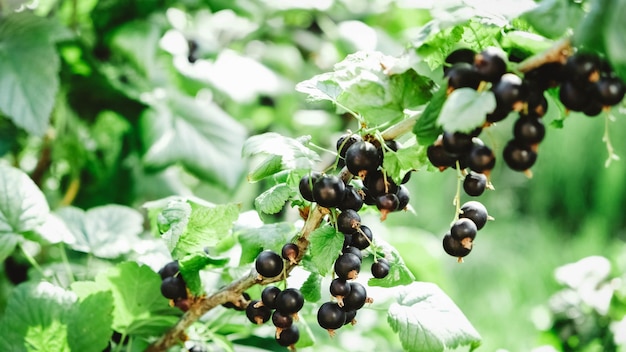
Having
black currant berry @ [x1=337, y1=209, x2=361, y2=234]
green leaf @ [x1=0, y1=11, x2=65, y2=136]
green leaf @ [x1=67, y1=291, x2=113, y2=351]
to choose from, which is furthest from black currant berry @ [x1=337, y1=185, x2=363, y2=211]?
green leaf @ [x1=0, y1=11, x2=65, y2=136]

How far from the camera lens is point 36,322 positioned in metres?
0.62

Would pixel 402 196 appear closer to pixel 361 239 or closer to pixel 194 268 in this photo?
pixel 361 239

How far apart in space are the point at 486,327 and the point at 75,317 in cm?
138

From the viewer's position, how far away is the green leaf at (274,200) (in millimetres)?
520

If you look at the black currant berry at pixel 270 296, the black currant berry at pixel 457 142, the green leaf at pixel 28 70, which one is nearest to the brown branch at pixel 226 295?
the black currant berry at pixel 270 296

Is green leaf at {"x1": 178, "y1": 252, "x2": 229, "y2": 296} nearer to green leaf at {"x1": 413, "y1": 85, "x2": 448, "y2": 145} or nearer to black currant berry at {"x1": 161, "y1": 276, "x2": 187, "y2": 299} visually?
black currant berry at {"x1": 161, "y1": 276, "x2": 187, "y2": 299}

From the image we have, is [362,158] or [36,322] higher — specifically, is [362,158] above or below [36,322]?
above

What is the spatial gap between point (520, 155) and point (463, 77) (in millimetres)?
64

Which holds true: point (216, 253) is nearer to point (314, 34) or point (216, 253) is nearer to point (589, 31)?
point (589, 31)

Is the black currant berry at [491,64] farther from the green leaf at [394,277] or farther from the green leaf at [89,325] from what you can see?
the green leaf at [89,325]

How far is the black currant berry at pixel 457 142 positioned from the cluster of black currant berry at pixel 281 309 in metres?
0.18

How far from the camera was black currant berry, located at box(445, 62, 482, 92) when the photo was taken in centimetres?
43

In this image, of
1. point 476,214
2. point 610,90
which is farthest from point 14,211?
point 610,90

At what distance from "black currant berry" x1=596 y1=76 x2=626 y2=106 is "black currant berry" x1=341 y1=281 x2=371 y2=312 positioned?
244mm
